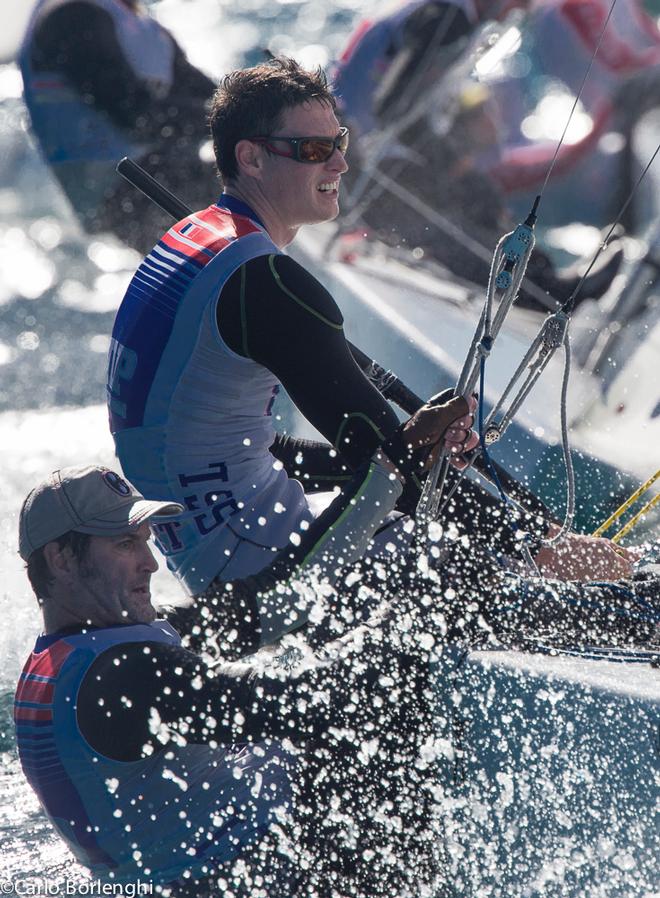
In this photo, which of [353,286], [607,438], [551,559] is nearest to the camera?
[551,559]

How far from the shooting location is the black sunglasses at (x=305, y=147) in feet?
6.30

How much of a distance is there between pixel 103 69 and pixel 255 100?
5.73 metres

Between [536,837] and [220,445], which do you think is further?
[220,445]

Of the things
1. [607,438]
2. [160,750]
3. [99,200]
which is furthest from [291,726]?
[99,200]

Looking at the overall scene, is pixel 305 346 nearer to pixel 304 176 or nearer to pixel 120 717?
pixel 304 176

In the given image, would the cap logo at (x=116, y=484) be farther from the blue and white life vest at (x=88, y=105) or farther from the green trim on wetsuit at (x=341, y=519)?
the blue and white life vest at (x=88, y=105)

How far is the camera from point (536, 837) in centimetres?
173

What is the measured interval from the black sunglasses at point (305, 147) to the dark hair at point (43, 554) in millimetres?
703

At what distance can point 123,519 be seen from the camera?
172 cm

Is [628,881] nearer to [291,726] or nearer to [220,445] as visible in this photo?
[291,726]

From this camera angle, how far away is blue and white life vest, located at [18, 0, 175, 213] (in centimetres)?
720

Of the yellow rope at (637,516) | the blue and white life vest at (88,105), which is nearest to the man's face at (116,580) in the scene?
the yellow rope at (637,516)

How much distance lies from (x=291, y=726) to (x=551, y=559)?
73 centimetres

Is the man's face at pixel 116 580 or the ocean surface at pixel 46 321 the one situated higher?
the man's face at pixel 116 580
